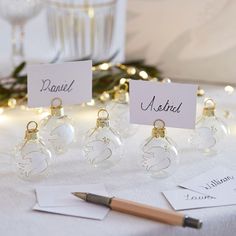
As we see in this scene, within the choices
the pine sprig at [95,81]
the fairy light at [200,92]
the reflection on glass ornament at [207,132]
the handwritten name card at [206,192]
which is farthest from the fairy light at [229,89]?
the handwritten name card at [206,192]

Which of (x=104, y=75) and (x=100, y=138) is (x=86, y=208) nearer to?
(x=100, y=138)

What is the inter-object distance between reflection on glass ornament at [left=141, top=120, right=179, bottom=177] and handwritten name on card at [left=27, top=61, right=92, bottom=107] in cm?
15

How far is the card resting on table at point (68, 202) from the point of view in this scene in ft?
2.39

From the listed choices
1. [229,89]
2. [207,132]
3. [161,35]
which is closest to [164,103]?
[207,132]

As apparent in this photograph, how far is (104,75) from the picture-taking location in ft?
3.87

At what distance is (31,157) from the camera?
818mm

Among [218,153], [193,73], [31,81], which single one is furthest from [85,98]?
[193,73]

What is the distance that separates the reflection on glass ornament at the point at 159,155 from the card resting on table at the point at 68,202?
76 mm

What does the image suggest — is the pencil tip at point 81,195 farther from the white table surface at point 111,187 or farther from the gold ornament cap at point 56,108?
the gold ornament cap at point 56,108

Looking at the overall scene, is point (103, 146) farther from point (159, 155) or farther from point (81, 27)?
point (81, 27)

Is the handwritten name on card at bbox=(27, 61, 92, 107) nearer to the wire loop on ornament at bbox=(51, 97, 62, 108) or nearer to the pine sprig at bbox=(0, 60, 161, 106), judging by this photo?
the wire loop on ornament at bbox=(51, 97, 62, 108)

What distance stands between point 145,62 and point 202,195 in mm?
601

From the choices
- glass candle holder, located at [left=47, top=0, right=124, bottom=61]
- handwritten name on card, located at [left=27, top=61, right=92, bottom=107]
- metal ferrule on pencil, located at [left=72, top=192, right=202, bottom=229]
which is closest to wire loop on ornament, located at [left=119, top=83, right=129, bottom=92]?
handwritten name on card, located at [left=27, top=61, right=92, bottom=107]

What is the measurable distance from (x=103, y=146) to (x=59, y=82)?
13 cm
